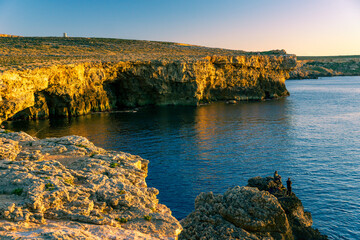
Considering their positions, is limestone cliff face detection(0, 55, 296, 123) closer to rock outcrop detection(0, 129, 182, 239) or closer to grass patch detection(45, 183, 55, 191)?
rock outcrop detection(0, 129, 182, 239)

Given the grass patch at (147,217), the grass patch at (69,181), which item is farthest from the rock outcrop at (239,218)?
the grass patch at (69,181)

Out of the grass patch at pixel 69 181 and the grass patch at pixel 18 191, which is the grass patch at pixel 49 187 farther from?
the grass patch at pixel 69 181

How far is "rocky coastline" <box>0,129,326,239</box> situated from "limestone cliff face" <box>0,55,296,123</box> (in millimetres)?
34401

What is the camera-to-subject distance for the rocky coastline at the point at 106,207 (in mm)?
14023

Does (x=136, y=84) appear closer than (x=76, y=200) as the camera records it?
No

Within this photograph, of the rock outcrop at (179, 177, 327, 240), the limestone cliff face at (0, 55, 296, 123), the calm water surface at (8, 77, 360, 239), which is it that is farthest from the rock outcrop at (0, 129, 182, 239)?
the limestone cliff face at (0, 55, 296, 123)

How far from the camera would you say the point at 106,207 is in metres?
16.7

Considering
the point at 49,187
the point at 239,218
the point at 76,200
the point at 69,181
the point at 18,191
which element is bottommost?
the point at 239,218

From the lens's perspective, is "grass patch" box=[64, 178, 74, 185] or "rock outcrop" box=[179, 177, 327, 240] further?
"grass patch" box=[64, 178, 74, 185]

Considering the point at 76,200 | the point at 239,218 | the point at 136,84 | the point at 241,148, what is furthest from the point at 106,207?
the point at 136,84

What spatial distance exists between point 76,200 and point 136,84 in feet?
227

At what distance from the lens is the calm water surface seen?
28.1 m

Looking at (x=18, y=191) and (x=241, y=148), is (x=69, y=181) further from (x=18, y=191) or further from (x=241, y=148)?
(x=241, y=148)

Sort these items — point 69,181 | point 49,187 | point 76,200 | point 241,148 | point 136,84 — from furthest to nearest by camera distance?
point 136,84, point 241,148, point 69,181, point 49,187, point 76,200
